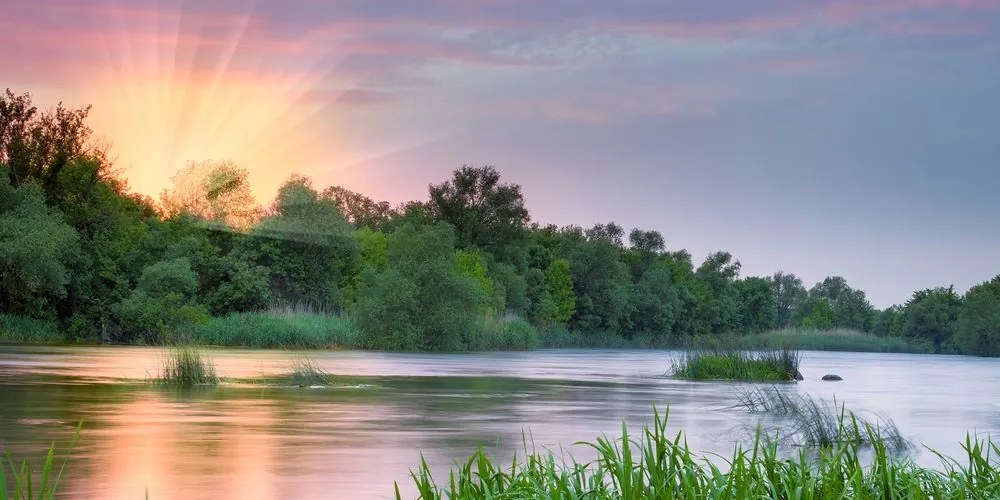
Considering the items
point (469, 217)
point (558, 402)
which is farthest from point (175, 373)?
point (469, 217)

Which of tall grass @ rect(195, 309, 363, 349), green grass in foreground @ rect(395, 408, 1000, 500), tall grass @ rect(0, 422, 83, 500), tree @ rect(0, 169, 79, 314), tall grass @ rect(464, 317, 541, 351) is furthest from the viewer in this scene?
tall grass @ rect(464, 317, 541, 351)

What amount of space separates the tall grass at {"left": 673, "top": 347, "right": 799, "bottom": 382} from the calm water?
103 centimetres

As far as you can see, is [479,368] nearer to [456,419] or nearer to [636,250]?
[456,419]

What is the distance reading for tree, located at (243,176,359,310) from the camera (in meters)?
74.8

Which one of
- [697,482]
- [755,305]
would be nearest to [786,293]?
[755,305]

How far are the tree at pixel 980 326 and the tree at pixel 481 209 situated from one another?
114 feet

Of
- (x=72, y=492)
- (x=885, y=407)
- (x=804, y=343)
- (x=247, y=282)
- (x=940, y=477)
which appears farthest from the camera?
(x=804, y=343)

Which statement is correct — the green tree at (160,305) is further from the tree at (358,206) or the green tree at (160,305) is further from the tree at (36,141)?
the tree at (358,206)

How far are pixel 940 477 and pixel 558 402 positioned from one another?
18.0 meters

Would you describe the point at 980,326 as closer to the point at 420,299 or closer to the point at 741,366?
the point at 420,299

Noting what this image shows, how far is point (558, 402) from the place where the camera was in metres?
26.4

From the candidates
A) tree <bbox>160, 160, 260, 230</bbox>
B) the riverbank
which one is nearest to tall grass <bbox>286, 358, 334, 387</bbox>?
the riverbank

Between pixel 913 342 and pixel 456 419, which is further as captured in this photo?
pixel 913 342

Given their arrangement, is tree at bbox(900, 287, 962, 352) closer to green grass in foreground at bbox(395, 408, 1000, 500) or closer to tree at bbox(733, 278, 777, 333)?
tree at bbox(733, 278, 777, 333)
